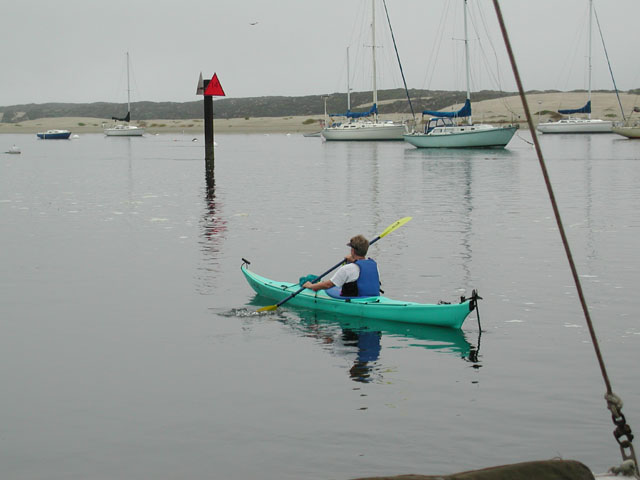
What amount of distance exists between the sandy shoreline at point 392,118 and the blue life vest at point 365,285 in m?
114

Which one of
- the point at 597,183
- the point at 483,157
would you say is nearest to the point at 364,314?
the point at 597,183

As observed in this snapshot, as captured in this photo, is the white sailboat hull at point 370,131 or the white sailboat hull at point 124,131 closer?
the white sailboat hull at point 370,131

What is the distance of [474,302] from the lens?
39.6 feet

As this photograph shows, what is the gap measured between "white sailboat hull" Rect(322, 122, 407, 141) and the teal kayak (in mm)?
77736

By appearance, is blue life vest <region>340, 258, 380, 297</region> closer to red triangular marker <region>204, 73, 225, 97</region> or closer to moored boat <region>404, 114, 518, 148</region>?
red triangular marker <region>204, 73, 225, 97</region>

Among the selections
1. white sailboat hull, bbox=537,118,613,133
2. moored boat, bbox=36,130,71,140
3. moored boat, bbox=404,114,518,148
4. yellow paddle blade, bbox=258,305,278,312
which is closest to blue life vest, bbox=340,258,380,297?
yellow paddle blade, bbox=258,305,278,312

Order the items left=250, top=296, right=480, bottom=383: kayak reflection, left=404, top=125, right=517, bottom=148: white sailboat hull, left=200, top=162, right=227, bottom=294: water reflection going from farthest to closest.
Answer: left=404, top=125, right=517, bottom=148: white sailboat hull < left=200, top=162, right=227, bottom=294: water reflection < left=250, top=296, right=480, bottom=383: kayak reflection

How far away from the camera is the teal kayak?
12570 millimetres

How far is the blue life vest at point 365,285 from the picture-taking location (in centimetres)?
1307

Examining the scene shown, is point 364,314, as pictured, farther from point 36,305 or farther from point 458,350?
point 36,305

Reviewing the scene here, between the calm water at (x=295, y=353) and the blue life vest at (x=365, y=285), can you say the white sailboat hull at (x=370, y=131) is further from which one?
the blue life vest at (x=365, y=285)

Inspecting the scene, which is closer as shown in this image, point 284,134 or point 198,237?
point 198,237

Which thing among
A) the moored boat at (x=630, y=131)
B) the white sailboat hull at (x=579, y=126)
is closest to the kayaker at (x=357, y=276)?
the moored boat at (x=630, y=131)

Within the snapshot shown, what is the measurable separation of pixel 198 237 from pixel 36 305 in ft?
28.7
